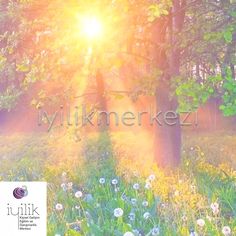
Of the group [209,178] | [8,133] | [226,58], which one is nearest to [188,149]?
[209,178]

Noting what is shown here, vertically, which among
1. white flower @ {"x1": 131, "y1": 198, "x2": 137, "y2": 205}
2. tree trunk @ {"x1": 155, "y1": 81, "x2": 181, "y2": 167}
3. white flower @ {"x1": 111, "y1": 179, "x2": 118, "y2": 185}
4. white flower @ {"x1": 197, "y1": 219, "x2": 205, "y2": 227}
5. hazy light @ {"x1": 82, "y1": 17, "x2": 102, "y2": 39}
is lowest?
white flower @ {"x1": 197, "y1": 219, "x2": 205, "y2": 227}

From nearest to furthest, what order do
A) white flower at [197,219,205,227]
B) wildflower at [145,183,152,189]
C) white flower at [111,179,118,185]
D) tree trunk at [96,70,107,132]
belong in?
white flower at [197,219,205,227] → wildflower at [145,183,152,189] → white flower at [111,179,118,185] → tree trunk at [96,70,107,132]

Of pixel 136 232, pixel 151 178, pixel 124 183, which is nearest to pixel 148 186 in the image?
pixel 151 178

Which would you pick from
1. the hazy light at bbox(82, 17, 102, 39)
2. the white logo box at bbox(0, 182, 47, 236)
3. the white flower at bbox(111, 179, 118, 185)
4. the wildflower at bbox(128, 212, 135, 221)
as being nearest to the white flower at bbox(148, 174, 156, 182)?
the white flower at bbox(111, 179, 118, 185)

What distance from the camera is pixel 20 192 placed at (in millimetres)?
2477

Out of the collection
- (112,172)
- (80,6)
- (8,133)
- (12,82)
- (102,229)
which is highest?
(80,6)

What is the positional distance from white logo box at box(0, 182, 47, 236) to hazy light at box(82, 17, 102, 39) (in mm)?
1048

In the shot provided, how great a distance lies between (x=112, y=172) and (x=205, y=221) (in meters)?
1.02

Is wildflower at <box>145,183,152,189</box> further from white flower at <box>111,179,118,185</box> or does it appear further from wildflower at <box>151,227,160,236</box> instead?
wildflower at <box>151,227,160,236</box>

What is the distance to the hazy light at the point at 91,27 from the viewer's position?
292 centimetres

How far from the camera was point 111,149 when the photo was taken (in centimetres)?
356

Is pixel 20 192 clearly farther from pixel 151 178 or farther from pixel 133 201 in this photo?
pixel 151 178

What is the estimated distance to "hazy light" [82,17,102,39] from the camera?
2924 millimetres

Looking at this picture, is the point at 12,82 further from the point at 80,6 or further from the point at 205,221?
the point at 205,221
